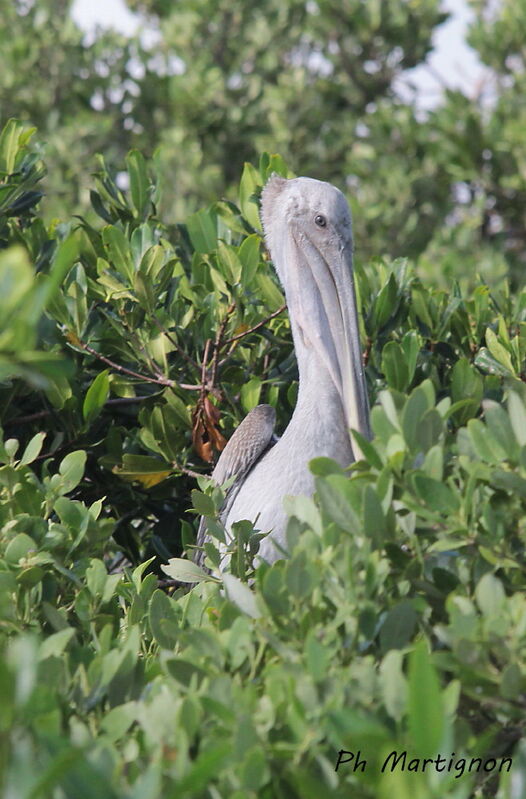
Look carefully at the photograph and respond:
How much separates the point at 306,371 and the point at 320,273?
484 mm

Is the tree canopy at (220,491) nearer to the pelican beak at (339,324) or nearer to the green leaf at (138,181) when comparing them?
the green leaf at (138,181)

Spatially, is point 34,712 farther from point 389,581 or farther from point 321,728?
point 389,581

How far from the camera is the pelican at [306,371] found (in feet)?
12.9

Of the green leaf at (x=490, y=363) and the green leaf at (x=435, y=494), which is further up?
the green leaf at (x=435, y=494)

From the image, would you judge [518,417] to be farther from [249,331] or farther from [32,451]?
[249,331]

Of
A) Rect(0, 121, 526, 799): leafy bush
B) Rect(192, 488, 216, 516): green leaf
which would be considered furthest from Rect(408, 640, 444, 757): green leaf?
Rect(192, 488, 216, 516): green leaf

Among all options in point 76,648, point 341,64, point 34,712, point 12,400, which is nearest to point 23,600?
point 76,648

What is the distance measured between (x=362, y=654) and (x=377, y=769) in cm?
41

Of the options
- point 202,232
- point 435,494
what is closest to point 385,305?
point 202,232

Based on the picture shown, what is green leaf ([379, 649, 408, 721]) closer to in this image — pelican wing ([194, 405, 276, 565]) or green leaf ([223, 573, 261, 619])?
green leaf ([223, 573, 261, 619])

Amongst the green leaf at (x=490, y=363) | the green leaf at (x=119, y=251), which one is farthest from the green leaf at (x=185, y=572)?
the green leaf at (x=490, y=363)

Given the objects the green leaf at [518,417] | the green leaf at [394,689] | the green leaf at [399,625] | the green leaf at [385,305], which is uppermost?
the green leaf at [518,417]

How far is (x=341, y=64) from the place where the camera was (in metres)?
10.9

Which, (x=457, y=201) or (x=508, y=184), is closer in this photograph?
(x=508, y=184)
